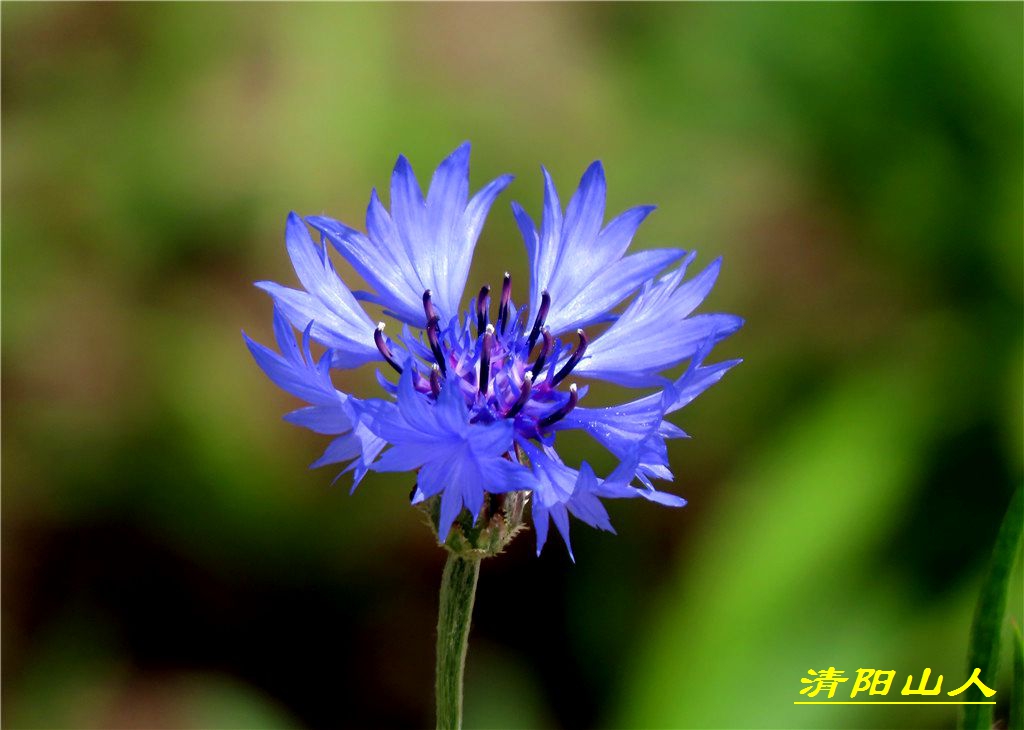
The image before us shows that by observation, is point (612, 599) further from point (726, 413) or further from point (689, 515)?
point (726, 413)

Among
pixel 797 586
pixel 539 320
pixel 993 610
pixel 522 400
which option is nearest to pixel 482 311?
pixel 539 320

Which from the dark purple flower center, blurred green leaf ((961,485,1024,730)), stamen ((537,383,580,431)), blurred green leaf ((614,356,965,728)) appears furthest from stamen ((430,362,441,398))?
blurred green leaf ((614,356,965,728))

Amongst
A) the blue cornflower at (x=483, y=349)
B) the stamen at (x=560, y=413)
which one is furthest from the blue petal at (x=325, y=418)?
the stamen at (x=560, y=413)

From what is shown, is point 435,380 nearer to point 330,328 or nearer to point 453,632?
point 330,328

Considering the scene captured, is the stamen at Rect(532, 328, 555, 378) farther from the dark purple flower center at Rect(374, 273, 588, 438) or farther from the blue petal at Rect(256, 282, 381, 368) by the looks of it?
the blue petal at Rect(256, 282, 381, 368)

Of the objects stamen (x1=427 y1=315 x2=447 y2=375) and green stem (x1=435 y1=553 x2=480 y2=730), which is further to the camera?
stamen (x1=427 y1=315 x2=447 y2=375)

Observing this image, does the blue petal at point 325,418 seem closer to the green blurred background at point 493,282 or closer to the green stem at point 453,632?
the green stem at point 453,632

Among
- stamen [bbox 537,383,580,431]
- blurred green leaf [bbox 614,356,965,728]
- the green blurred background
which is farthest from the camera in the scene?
the green blurred background
